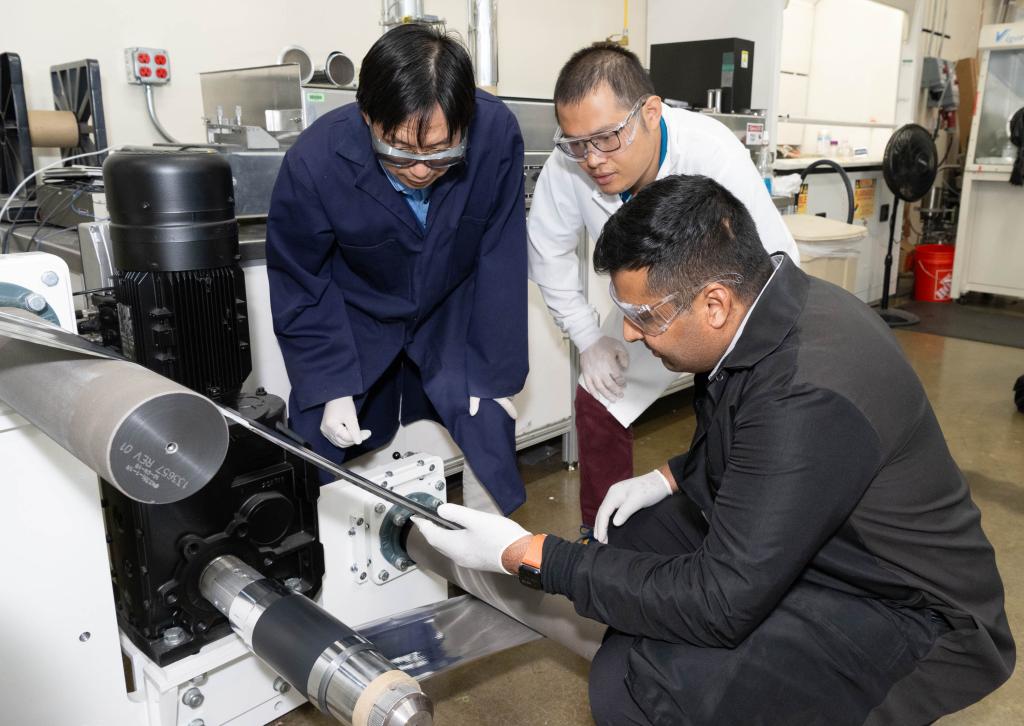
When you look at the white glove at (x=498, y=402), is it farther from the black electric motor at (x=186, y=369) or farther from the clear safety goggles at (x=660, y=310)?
the clear safety goggles at (x=660, y=310)

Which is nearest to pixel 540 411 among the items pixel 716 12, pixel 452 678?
pixel 452 678

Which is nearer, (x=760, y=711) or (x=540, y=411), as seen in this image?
(x=760, y=711)

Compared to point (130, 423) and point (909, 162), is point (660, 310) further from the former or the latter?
point (909, 162)

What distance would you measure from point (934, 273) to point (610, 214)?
162 inches

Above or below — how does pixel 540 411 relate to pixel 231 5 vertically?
below

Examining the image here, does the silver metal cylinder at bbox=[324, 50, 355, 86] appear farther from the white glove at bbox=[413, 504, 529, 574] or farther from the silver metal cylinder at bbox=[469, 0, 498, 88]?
the white glove at bbox=[413, 504, 529, 574]

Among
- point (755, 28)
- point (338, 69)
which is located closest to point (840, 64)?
point (755, 28)

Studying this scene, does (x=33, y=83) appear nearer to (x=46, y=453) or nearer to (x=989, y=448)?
(x=46, y=453)

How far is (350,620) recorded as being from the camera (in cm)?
143

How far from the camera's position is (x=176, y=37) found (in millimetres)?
2447

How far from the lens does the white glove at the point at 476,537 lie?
3.83ft

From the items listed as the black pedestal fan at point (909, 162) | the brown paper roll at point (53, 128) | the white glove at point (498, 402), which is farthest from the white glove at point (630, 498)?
the black pedestal fan at point (909, 162)

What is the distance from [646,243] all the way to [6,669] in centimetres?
96

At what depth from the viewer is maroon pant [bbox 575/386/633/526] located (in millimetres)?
1821
